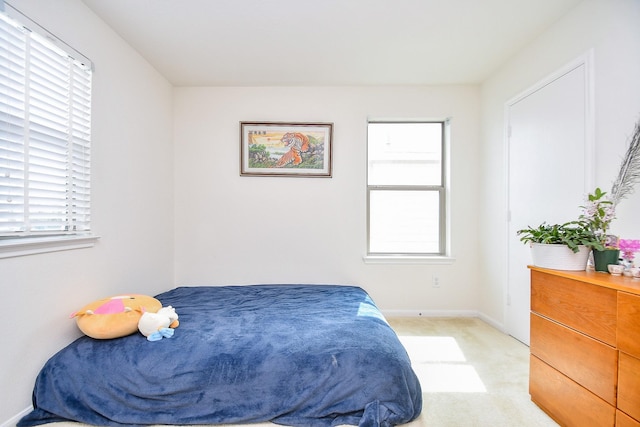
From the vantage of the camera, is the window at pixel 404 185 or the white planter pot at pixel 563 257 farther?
the window at pixel 404 185

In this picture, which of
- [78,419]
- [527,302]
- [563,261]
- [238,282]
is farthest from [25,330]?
[527,302]

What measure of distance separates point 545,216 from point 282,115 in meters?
2.66

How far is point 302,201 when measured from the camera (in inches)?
129

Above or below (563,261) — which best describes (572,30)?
above

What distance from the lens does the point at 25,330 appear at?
157cm

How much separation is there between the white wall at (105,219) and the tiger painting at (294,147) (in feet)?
4.06

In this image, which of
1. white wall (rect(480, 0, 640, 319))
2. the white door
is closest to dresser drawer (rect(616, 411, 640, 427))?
white wall (rect(480, 0, 640, 319))

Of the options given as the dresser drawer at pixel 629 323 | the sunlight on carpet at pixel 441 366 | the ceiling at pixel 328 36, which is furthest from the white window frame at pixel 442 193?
the dresser drawer at pixel 629 323

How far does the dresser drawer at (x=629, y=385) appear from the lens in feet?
4.00

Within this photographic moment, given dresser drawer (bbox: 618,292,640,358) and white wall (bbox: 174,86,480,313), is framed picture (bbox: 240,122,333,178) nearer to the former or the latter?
white wall (bbox: 174,86,480,313)

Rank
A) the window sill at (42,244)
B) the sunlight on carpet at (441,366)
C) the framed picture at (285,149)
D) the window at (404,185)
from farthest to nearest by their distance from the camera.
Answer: the window at (404,185) → the framed picture at (285,149) → the sunlight on carpet at (441,366) → the window sill at (42,244)

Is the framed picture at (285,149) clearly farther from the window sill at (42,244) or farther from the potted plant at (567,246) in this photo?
the potted plant at (567,246)

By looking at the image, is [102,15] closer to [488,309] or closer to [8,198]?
[8,198]

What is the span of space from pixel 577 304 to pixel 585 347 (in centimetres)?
Answer: 21
